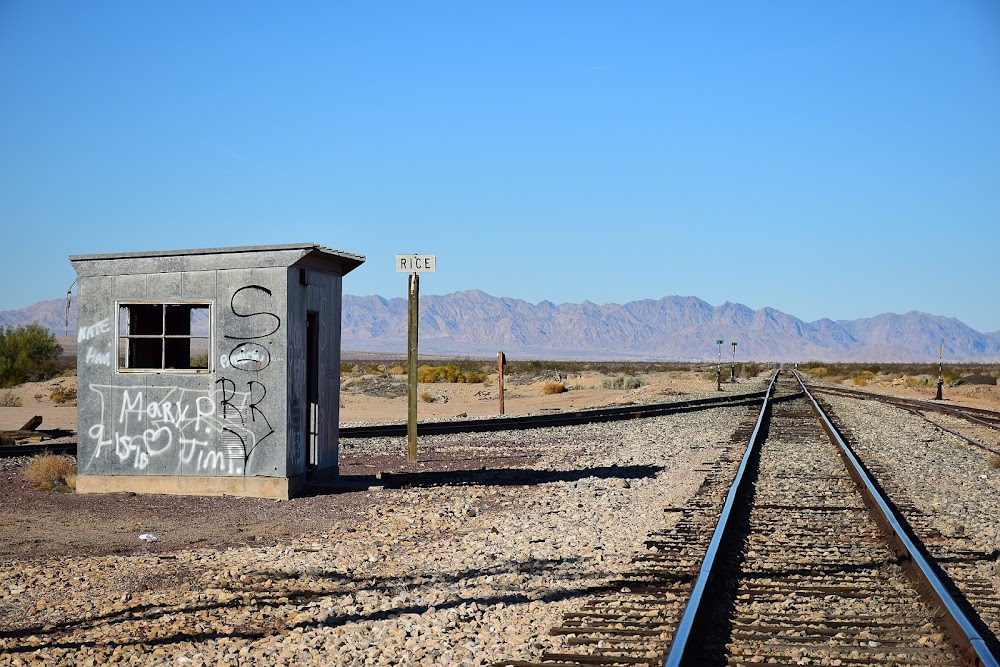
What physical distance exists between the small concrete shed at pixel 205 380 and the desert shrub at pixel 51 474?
105cm

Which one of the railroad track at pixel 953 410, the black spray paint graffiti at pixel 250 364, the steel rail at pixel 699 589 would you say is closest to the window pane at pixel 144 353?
the black spray paint graffiti at pixel 250 364

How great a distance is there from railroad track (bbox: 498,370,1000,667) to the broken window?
23.0ft

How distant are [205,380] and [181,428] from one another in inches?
26.8

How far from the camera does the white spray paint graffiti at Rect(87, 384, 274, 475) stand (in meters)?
13.6

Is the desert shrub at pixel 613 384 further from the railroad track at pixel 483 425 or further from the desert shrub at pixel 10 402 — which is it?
the desert shrub at pixel 10 402

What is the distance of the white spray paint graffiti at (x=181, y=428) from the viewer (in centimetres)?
1359

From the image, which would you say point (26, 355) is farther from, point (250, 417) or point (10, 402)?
point (250, 417)

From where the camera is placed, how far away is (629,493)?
14266 millimetres

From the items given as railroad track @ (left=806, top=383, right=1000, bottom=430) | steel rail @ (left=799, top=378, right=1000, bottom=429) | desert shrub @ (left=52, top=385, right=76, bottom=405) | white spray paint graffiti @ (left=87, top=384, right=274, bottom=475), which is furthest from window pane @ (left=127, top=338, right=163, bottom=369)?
desert shrub @ (left=52, top=385, right=76, bottom=405)

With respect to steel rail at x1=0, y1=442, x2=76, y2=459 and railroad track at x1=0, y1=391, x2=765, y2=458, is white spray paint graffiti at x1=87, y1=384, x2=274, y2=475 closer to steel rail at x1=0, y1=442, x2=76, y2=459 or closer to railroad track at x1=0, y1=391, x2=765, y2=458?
steel rail at x1=0, y1=442, x2=76, y2=459

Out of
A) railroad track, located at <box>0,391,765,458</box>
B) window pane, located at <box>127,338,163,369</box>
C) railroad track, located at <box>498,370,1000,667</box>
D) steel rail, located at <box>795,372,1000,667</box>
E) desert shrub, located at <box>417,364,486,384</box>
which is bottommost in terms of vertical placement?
railroad track, located at <box>498,370,1000,667</box>

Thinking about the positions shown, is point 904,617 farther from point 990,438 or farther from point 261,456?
point 990,438

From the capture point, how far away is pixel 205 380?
543 inches

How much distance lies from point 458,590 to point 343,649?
1737 mm
